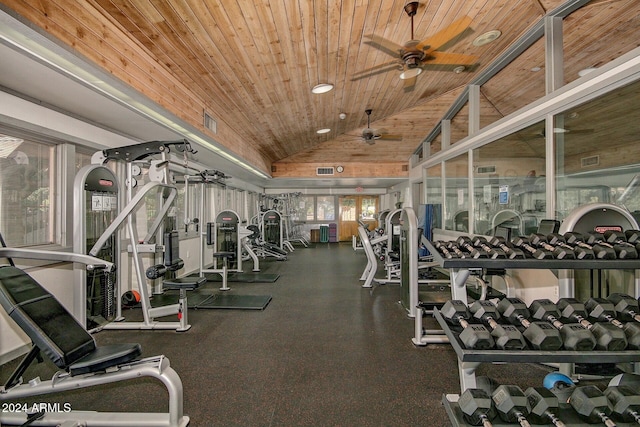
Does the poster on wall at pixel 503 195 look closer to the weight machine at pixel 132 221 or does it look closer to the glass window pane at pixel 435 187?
the glass window pane at pixel 435 187

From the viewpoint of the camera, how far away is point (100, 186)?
3123 millimetres

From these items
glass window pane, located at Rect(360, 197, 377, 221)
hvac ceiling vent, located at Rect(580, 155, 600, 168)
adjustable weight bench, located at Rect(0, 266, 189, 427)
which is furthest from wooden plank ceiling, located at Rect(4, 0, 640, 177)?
glass window pane, located at Rect(360, 197, 377, 221)

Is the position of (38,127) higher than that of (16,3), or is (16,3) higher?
(16,3)

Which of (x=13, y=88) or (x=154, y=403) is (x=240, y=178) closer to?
(x=13, y=88)

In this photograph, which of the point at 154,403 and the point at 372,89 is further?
the point at 372,89

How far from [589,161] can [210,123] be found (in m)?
4.12

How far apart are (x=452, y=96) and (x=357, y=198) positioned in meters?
6.32

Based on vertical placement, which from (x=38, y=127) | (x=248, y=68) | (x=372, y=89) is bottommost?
(x=38, y=127)

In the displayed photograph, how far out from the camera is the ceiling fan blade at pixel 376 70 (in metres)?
3.96

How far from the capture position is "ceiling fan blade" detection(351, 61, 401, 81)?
13.0 feet

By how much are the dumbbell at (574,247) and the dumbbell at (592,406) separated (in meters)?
0.67

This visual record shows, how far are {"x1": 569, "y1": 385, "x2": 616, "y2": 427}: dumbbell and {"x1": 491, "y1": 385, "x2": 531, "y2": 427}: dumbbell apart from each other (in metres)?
0.21

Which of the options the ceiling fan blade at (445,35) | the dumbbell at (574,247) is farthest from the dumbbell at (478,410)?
the ceiling fan blade at (445,35)

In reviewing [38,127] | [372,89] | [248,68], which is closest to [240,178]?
[372,89]
